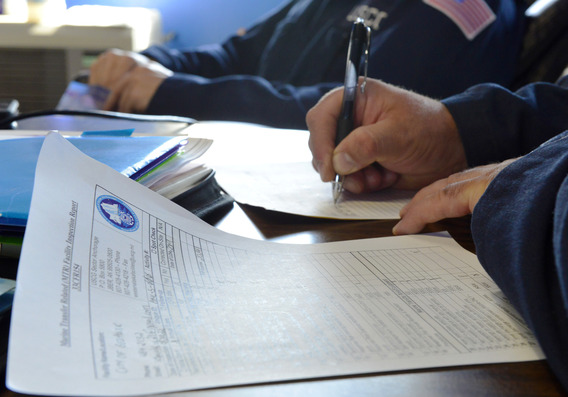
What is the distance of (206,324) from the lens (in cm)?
30

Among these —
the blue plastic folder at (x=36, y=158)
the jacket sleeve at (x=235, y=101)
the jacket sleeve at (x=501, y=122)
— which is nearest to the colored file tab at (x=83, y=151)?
the blue plastic folder at (x=36, y=158)

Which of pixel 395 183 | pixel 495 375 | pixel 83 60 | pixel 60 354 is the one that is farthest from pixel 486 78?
pixel 83 60

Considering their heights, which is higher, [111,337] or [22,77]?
[111,337]

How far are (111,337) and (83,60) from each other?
2679mm

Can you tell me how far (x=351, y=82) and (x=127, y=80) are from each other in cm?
64

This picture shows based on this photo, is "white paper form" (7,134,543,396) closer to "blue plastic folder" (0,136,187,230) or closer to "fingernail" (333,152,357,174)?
"blue plastic folder" (0,136,187,230)


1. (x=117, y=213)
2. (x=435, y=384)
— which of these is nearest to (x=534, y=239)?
(x=435, y=384)

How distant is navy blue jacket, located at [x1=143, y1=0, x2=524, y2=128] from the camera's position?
1067mm

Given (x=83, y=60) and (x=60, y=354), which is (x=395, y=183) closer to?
(x=60, y=354)

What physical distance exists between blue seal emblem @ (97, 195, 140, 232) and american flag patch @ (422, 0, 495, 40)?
0.99 metres

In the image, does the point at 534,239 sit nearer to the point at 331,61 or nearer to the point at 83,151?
the point at 83,151

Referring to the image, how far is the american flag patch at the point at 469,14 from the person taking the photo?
1.16 m

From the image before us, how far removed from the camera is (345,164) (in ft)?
1.99

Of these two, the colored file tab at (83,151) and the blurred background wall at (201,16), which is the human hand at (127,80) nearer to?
the colored file tab at (83,151)
